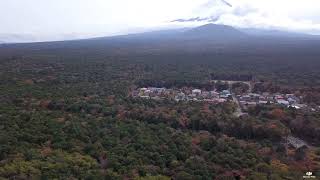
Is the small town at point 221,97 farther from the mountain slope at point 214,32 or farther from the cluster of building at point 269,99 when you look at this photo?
the mountain slope at point 214,32

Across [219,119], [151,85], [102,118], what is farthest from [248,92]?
[102,118]

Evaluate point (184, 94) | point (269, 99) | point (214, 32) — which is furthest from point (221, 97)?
point (214, 32)

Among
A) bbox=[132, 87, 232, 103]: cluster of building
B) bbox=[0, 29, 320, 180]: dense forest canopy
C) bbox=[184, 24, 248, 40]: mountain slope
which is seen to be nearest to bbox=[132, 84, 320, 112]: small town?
bbox=[132, 87, 232, 103]: cluster of building

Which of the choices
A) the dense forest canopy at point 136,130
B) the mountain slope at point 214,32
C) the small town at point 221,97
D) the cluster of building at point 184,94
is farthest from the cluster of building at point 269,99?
the mountain slope at point 214,32

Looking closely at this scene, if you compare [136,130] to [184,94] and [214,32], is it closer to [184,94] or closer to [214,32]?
[184,94]

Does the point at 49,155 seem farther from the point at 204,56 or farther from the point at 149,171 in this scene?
the point at 204,56

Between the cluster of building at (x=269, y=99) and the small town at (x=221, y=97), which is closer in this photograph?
the cluster of building at (x=269, y=99)
